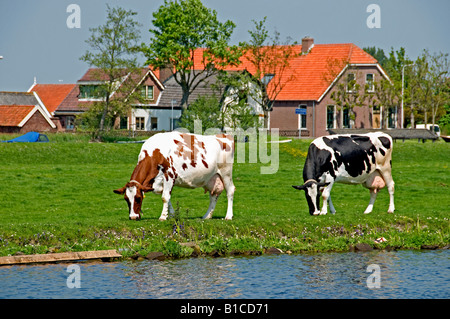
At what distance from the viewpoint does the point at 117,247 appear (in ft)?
65.9

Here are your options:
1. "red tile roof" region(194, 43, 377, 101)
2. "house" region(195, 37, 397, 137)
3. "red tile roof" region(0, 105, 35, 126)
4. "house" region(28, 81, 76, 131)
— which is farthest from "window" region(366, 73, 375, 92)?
"house" region(28, 81, 76, 131)

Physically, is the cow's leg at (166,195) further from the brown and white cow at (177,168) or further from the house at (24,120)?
the house at (24,120)

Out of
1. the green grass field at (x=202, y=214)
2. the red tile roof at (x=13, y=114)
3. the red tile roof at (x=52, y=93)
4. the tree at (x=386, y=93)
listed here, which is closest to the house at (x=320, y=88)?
the tree at (x=386, y=93)

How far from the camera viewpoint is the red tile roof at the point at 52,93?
103312 mm

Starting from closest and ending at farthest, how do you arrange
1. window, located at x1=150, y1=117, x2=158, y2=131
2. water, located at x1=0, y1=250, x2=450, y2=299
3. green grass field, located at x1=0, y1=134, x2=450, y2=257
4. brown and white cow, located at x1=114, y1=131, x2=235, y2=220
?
water, located at x1=0, y1=250, x2=450, y2=299 → green grass field, located at x1=0, y1=134, x2=450, y2=257 → brown and white cow, located at x1=114, y1=131, x2=235, y2=220 → window, located at x1=150, y1=117, x2=158, y2=131

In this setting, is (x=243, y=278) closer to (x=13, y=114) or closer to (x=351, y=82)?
(x=351, y=82)

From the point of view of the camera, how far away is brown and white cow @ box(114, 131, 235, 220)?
22062 millimetres

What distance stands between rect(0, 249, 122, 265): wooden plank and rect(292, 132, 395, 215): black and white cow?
7315 mm

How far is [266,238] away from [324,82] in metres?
60.4

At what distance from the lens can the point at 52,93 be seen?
106375 millimetres

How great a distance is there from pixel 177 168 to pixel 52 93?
287 feet

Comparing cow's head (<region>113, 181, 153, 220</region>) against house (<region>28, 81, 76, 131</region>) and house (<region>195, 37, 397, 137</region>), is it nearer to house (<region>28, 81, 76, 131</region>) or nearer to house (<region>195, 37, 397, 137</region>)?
house (<region>195, 37, 397, 137</region>)
